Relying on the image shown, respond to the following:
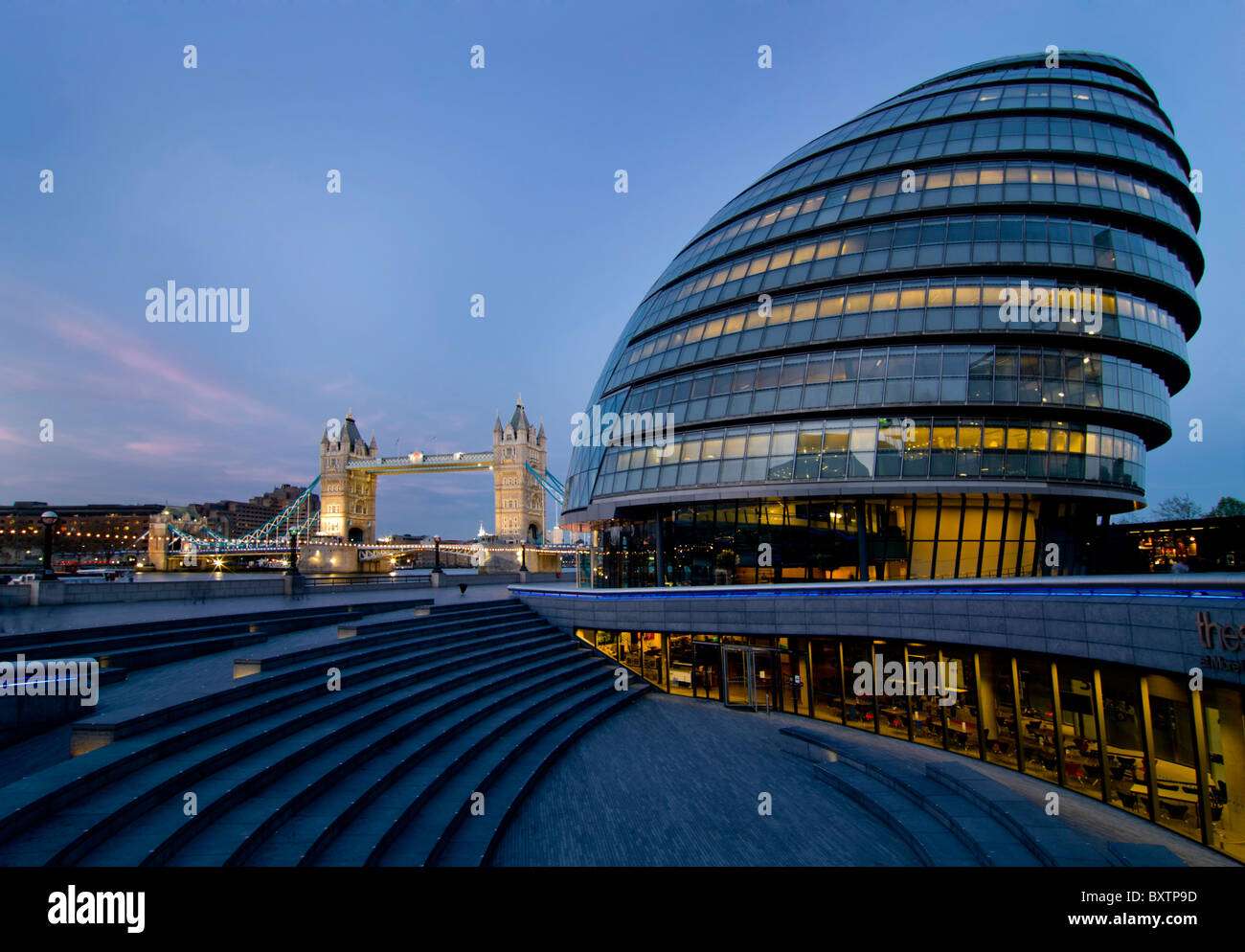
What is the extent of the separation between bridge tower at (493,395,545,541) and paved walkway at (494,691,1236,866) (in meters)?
152

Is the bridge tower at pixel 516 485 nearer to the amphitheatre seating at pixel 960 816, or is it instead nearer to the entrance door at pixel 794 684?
the entrance door at pixel 794 684

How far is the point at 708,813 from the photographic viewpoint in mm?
13258

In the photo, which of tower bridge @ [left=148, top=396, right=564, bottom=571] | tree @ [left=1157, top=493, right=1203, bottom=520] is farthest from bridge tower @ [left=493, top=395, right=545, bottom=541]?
tree @ [left=1157, top=493, right=1203, bottom=520]

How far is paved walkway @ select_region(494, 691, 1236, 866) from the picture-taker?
11.5 m

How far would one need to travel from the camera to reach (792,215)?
113 feet

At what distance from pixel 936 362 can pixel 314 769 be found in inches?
1103

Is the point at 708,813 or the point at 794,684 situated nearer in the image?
the point at 708,813

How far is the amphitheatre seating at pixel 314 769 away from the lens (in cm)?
804

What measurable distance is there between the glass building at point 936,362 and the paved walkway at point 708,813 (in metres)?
12.2

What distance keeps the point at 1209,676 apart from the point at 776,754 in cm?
1028

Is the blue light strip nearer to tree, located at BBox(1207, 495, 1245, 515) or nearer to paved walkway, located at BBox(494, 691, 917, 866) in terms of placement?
paved walkway, located at BBox(494, 691, 917, 866)

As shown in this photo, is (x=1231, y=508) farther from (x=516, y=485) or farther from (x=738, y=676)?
(x=516, y=485)

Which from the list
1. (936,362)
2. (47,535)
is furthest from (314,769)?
(936,362)
